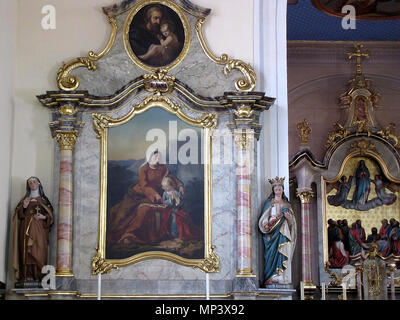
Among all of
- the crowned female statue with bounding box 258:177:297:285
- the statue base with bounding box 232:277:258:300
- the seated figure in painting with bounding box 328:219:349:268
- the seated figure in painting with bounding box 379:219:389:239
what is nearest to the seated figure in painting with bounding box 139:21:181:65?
the crowned female statue with bounding box 258:177:297:285

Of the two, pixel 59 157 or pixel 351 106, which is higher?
pixel 351 106

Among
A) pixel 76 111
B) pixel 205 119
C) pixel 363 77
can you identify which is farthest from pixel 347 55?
pixel 76 111

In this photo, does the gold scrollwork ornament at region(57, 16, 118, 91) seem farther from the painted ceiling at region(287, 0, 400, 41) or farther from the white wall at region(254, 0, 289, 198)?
the painted ceiling at region(287, 0, 400, 41)

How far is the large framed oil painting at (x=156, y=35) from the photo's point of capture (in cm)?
1212

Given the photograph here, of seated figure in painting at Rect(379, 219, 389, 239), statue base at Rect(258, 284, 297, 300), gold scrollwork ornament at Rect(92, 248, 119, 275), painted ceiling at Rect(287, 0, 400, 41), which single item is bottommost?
statue base at Rect(258, 284, 297, 300)

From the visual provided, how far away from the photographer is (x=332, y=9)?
1581cm

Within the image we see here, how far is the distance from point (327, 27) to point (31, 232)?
27.3 feet

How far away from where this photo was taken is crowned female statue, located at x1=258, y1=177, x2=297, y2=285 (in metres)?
11.3

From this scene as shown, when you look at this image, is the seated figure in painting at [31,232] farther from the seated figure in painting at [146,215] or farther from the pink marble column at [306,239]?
the pink marble column at [306,239]

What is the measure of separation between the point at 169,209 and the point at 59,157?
1.83 meters

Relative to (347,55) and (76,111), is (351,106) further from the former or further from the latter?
(76,111)

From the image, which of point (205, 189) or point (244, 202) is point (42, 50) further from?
point (244, 202)

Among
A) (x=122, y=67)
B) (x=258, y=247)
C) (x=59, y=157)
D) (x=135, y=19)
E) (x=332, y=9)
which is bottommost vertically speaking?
(x=258, y=247)

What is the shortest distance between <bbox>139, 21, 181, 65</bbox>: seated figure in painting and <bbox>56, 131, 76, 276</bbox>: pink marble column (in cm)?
174
